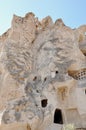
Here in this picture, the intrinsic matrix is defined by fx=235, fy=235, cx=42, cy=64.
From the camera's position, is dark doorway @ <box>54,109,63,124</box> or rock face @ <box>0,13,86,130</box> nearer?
rock face @ <box>0,13,86,130</box>

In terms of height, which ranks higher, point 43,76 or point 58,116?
point 43,76

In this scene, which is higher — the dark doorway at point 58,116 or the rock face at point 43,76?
the rock face at point 43,76

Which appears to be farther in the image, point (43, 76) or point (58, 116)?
point (43, 76)

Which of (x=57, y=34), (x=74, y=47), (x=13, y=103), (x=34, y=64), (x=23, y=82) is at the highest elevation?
(x=57, y=34)

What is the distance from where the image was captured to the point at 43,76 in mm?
19750

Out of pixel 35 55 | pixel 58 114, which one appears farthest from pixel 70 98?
pixel 35 55

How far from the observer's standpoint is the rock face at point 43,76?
1689cm

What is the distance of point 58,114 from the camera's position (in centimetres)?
1886

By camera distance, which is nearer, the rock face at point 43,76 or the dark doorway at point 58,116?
the rock face at point 43,76

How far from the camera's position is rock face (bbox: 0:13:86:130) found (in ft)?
55.4

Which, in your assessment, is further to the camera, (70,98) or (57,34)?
(57,34)

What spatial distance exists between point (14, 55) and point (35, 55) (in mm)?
2131

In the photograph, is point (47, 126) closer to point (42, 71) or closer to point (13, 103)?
point (13, 103)

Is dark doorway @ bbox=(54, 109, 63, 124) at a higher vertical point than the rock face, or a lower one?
lower
